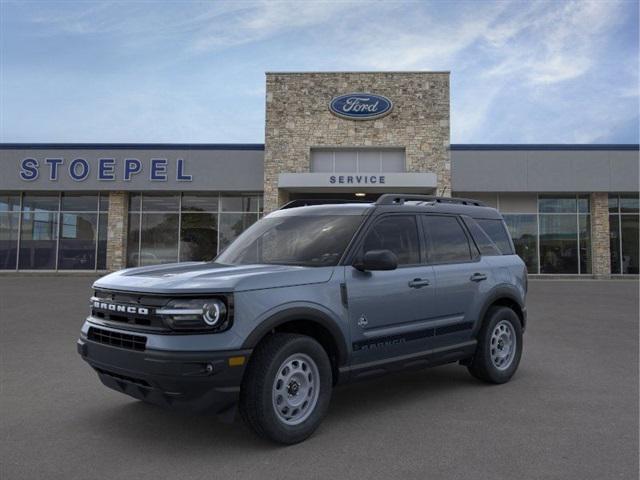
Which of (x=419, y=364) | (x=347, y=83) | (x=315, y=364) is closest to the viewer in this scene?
(x=315, y=364)

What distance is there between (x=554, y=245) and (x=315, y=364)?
2368 cm

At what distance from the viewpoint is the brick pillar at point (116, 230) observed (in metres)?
25.0

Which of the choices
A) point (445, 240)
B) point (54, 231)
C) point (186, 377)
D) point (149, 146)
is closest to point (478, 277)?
point (445, 240)

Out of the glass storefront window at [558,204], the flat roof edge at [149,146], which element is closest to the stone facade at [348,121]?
the flat roof edge at [149,146]

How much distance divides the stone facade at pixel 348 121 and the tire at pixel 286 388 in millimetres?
20043

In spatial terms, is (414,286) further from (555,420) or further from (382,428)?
(555,420)

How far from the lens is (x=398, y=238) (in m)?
5.24

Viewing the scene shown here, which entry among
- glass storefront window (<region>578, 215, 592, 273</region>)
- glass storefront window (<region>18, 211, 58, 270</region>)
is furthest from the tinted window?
glass storefront window (<region>18, 211, 58, 270</region>)

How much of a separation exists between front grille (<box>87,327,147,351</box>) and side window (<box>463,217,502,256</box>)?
3745 mm

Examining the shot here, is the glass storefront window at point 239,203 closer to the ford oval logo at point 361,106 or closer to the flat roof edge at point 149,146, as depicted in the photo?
the flat roof edge at point 149,146

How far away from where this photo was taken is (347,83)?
2436 centimetres

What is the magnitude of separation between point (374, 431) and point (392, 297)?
3.72 feet

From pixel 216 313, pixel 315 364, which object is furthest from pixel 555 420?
pixel 216 313

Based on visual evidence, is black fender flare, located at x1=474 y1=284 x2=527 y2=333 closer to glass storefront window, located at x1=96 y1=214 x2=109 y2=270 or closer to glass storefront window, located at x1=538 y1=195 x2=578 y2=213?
glass storefront window, located at x1=538 y1=195 x2=578 y2=213
